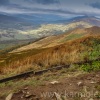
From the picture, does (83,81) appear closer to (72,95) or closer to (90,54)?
(72,95)

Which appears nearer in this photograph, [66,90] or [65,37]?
[66,90]

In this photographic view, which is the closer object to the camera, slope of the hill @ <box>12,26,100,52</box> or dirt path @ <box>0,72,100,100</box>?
dirt path @ <box>0,72,100,100</box>

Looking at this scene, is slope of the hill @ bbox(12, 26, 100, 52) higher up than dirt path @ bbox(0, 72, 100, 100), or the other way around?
dirt path @ bbox(0, 72, 100, 100)

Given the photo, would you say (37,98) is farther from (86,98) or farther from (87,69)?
(87,69)

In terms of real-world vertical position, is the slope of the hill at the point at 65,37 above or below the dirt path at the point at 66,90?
below

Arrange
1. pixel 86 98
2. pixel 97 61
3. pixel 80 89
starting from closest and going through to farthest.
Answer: pixel 86 98
pixel 80 89
pixel 97 61

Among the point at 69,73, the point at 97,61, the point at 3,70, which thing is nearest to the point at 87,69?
the point at 69,73

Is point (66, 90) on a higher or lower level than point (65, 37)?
higher

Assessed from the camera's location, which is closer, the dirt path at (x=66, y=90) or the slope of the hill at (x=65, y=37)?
the dirt path at (x=66, y=90)

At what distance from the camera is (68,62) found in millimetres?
22234

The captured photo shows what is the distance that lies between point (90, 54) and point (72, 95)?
1246 centimetres

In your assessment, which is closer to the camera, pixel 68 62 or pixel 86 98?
pixel 86 98

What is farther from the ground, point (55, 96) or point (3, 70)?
point (55, 96)

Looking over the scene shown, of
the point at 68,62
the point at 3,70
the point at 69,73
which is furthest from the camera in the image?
the point at 3,70
